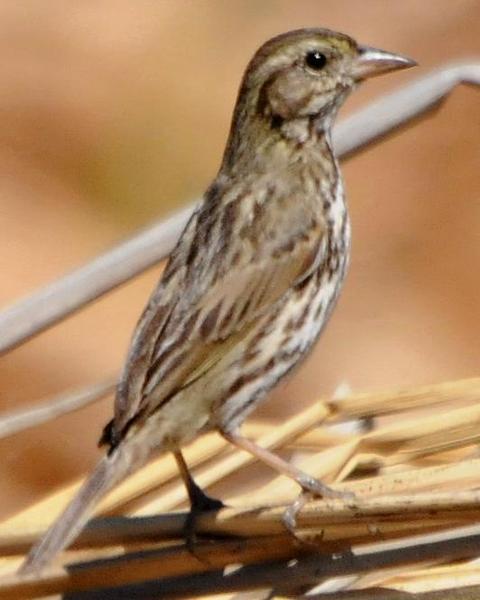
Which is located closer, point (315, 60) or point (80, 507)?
point (80, 507)

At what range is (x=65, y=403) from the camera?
15.4 feet

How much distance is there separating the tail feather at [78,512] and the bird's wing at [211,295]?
0.21 metres

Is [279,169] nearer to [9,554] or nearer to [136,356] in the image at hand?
[136,356]

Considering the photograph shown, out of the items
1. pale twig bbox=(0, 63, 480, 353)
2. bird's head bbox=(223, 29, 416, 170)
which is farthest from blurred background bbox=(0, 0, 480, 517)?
pale twig bbox=(0, 63, 480, 353)

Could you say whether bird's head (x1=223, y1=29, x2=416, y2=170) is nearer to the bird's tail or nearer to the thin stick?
the bird's tail

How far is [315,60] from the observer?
221 inches

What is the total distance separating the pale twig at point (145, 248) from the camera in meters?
4.93

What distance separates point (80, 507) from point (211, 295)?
2.94 feet

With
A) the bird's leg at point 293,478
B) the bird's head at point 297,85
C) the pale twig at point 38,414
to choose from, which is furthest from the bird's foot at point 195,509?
the bird's head at point 297,85

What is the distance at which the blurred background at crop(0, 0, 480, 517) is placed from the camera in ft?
27.5

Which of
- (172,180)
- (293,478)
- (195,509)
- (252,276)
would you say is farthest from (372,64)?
(172,180)

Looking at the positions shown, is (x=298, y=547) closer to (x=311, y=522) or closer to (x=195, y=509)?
(x=311, y=522)

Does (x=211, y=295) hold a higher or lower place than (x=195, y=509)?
higher

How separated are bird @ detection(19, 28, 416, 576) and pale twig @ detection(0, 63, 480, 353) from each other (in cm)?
13
